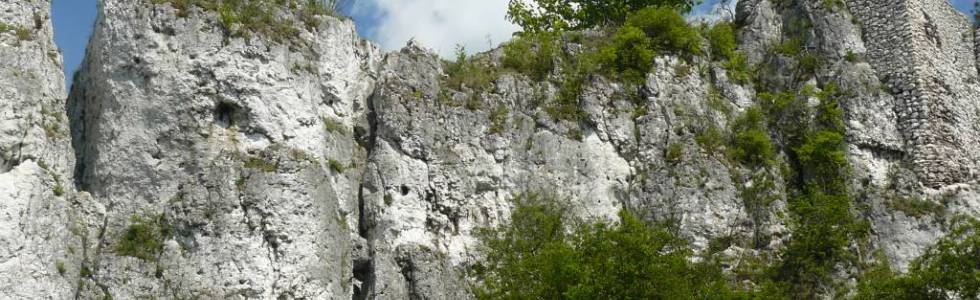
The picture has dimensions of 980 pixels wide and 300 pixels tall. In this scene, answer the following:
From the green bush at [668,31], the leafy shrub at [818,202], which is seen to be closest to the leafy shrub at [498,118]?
the green bush at [668,31]

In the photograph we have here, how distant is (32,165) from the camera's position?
64.0 ft

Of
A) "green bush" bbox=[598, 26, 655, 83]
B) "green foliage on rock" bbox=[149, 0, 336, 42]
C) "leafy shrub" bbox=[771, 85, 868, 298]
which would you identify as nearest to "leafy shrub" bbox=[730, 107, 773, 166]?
"leafy shrub" bbox=[771, 85, 868, 298]

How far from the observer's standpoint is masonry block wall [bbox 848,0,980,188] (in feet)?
93.0

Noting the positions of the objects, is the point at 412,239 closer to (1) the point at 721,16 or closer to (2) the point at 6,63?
(2) the point at 6,63

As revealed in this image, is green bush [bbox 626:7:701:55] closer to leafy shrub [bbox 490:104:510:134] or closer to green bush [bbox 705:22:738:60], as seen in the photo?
green bush [bbox 705:22:738:60]

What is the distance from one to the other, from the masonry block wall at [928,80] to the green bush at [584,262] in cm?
693

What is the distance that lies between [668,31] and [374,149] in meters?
9.01

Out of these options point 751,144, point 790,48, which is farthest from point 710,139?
point 790,48

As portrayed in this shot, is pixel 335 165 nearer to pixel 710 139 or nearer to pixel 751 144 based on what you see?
pixel 710 139

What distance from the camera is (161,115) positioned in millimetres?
22156

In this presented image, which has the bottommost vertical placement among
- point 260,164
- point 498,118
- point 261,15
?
point 260,164

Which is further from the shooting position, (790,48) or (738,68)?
(790,48)

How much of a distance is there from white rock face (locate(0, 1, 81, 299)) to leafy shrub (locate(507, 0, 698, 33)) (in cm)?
1990

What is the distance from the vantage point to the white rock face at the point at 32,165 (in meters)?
18.6
